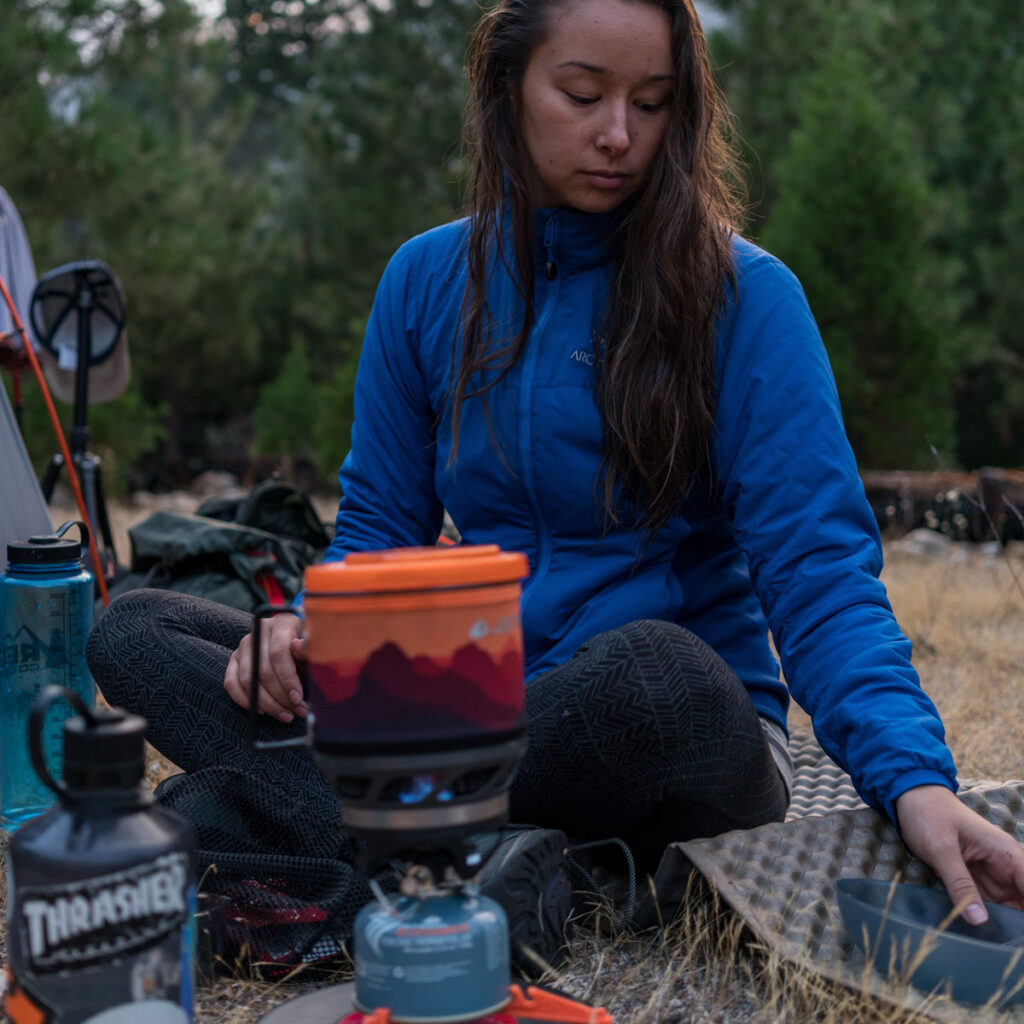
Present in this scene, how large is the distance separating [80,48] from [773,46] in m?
5.59

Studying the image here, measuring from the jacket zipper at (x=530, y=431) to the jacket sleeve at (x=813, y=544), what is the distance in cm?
28

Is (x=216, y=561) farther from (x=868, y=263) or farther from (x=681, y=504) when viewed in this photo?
(x=868, y=263)

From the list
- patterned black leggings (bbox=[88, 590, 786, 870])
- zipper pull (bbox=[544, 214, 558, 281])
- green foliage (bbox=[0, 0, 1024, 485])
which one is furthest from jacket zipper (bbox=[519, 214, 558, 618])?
green foliage (bbox=[0, 0, 1024, 485])

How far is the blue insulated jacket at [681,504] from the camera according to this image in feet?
5.31

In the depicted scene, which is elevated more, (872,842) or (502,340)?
(502,340)

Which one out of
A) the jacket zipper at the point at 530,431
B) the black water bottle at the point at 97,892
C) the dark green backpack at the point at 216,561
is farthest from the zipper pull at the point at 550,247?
the dark green backpack at the point at 216,561

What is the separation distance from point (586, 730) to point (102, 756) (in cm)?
73

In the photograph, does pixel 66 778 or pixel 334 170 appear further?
pixel 334 170

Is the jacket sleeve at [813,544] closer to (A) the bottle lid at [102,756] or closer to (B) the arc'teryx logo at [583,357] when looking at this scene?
(B) the arc'teryx logo at [583,357]

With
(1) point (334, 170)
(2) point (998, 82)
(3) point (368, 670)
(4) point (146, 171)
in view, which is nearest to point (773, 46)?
(2) point (998, 82)

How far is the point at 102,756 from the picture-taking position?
112 centimetres

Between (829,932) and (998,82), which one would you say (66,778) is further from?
(998,82)

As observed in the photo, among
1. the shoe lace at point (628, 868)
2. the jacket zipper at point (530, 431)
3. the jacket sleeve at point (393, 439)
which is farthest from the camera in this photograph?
the jacket sleeve at point (393, 439)

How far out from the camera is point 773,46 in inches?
434
